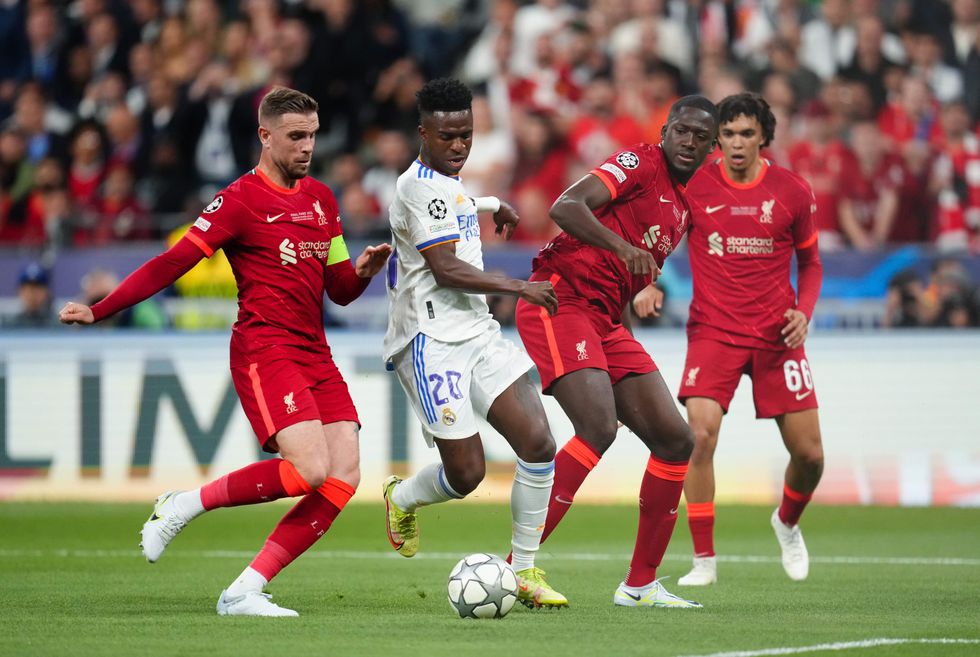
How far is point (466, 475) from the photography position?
24.1ft

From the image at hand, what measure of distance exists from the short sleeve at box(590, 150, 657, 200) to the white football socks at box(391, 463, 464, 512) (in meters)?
1.59

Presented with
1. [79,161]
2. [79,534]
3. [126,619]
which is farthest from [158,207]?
[126,619]

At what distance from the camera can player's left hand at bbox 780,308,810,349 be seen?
29.4 ft

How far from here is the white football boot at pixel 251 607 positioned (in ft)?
22.7

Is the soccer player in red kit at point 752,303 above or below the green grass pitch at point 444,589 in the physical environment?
above

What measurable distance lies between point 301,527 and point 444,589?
1432mm

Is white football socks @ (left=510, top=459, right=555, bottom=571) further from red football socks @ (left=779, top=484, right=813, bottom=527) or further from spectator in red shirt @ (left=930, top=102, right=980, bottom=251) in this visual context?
spectator in red shirt @ (left=930, top=102, right=980, bottom=251)

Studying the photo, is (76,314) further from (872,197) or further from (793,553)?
(872,197)

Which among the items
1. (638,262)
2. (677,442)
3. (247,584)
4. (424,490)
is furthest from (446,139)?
(247,584)

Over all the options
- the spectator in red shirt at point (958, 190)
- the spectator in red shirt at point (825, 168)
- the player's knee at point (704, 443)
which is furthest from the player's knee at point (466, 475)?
the spectator in red shirt at point (958, 190)

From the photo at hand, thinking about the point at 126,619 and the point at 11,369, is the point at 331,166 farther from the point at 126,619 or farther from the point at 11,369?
the point at 126,619

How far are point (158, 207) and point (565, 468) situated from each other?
9722 millimetres

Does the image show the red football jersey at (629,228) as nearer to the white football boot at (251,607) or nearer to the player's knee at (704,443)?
the player's knee at (704,443)

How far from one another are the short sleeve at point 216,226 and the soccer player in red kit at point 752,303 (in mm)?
3130
